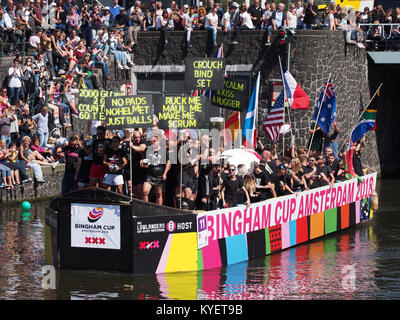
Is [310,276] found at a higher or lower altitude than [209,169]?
lower

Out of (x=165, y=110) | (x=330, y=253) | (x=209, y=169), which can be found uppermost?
(x=165, y=110)

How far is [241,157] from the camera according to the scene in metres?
19.9

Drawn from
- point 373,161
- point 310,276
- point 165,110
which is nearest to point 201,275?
point 310,276

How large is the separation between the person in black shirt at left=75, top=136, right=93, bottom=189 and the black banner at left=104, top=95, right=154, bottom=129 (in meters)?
2.20

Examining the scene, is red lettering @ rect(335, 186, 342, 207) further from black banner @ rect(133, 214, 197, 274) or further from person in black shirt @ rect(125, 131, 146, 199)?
black banner @ rect(133, 214, 197, 274)

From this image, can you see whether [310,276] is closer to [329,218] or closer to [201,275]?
[201,275]

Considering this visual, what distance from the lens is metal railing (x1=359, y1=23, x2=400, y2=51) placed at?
33125 mm

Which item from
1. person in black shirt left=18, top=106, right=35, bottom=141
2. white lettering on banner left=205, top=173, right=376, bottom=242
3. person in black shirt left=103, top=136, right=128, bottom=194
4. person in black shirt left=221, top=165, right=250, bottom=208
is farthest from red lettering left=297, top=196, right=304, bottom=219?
person in black shirt left=18, top=106, right=35, bottom=141

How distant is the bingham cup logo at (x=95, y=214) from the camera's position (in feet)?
52.6

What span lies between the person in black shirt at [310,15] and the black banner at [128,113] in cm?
1641

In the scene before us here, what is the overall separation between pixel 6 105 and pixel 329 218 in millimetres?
9949

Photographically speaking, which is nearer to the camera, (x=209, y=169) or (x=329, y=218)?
(x=209, y=169)

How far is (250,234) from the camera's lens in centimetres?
1792

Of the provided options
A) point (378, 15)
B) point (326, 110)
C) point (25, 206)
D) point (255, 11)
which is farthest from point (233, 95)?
point (378, 15)
